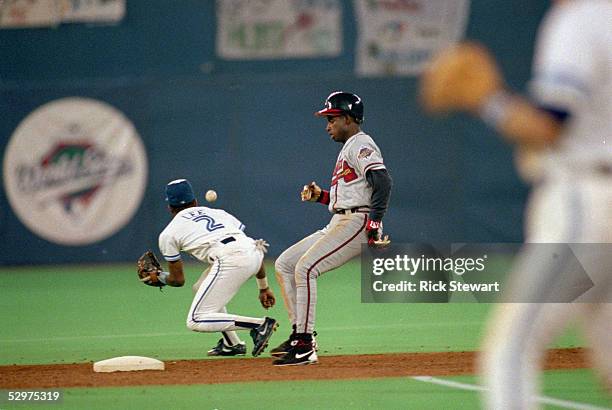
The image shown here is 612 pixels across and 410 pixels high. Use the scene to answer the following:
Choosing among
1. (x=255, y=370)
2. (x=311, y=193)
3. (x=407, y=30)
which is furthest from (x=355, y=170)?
(x=407, y=30)

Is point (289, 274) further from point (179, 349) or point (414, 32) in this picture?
point (414, 32)

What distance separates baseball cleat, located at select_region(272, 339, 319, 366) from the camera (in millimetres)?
7719

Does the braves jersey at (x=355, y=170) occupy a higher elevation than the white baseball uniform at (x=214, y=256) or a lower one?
higher

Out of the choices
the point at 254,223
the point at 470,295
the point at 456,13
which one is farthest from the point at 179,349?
the point at 456,13

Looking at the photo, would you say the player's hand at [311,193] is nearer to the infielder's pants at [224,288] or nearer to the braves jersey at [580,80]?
the infielder's pants at [224,288]

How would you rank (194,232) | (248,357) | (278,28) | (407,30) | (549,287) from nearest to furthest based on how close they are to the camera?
1. (549,287)
2. (194,232)
3. (248,357)
4. (407,30)
5. (278,28)

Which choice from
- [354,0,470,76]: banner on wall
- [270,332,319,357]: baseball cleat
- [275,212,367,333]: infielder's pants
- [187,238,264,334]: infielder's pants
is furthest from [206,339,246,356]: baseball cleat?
[354,0,470,76]: banner on wall

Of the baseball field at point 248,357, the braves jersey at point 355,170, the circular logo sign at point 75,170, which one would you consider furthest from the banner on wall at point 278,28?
the braves jersey at point 355,170

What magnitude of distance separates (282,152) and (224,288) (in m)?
8.31

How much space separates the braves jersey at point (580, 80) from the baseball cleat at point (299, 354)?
4283 mm

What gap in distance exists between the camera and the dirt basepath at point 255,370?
7.21 metres

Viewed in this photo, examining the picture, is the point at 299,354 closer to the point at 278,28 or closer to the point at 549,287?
the point at 549,287

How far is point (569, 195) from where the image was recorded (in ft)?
11.7

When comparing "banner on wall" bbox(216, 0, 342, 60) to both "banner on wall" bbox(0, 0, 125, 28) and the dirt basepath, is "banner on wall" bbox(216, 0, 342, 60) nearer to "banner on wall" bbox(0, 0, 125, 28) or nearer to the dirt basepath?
"banner on wall" bbox(0, 0, 125, 28)
